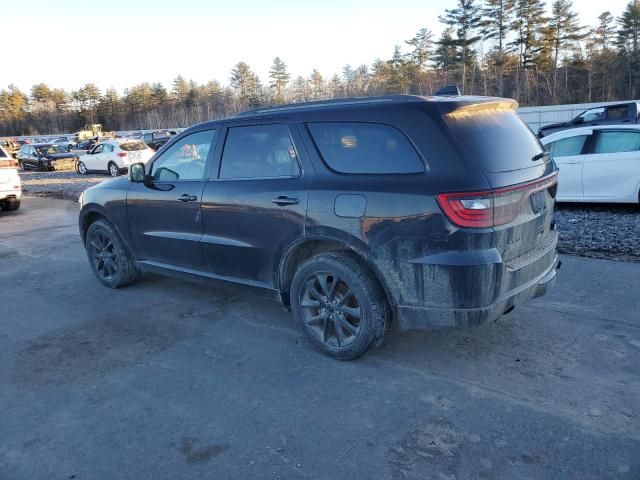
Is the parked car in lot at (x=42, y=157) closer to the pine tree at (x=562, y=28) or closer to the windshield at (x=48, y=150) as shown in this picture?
the windshield at (x=48, y=150)

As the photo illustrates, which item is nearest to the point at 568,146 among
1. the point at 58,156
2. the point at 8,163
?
the point at 8,163

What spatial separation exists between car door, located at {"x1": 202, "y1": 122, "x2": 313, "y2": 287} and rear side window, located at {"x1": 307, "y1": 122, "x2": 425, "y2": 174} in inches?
7.9

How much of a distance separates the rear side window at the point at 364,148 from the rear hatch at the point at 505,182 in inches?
12.4

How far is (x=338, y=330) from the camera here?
3834mm

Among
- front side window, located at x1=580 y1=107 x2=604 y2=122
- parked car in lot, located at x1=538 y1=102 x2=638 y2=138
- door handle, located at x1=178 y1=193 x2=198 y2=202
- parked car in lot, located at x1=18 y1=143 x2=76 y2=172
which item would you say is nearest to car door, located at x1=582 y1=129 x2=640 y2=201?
door handle, located at x1=178 y1=193 x2=198 y2=202

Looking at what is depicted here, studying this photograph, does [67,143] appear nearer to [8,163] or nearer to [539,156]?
[8,163]

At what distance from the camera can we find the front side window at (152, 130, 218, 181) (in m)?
4.70

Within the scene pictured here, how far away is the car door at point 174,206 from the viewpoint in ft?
15.4

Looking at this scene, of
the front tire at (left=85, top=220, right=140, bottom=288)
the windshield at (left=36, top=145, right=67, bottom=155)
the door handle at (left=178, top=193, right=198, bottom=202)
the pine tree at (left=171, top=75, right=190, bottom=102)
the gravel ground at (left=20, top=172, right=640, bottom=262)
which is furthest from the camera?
the pine tree at (left=171, top=75, right=190, bottom=102)

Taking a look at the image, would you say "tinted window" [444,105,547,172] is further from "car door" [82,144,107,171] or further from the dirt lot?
"car door" [82,144,107,171]

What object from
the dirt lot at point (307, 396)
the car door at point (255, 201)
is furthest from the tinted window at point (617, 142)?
the car door at point (255, 201)

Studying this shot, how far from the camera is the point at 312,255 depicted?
158 inches

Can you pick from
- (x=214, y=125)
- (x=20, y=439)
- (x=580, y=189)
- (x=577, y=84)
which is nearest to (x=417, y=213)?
(x=214, y=125)

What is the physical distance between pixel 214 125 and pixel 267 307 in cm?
178
